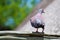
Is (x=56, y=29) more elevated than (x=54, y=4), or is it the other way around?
(x=54, y=4)

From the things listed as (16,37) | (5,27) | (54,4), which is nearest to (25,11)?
(5,27)

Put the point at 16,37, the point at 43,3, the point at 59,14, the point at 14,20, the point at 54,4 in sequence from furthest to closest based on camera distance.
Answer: the point at 43,3
the point at 54,4
the point at 59,14
the point at 14,20
the point at 16,37

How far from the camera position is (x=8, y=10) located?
109 inches

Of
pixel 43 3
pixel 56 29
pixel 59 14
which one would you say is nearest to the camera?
pixel 56 29

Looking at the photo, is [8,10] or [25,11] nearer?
[8,10]

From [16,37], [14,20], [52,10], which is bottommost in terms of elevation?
[16,37]

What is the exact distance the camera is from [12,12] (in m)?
2.78

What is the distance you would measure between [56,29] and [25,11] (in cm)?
62

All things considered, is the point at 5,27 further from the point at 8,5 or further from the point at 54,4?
the point at 54,4

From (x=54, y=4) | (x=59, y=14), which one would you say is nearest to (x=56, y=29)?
(x=59, y=14)

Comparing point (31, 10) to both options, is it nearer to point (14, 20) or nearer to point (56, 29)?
point (14, 20)

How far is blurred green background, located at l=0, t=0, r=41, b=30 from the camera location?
2.71 meters

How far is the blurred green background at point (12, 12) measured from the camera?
2.71m

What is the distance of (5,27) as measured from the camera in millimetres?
2678
